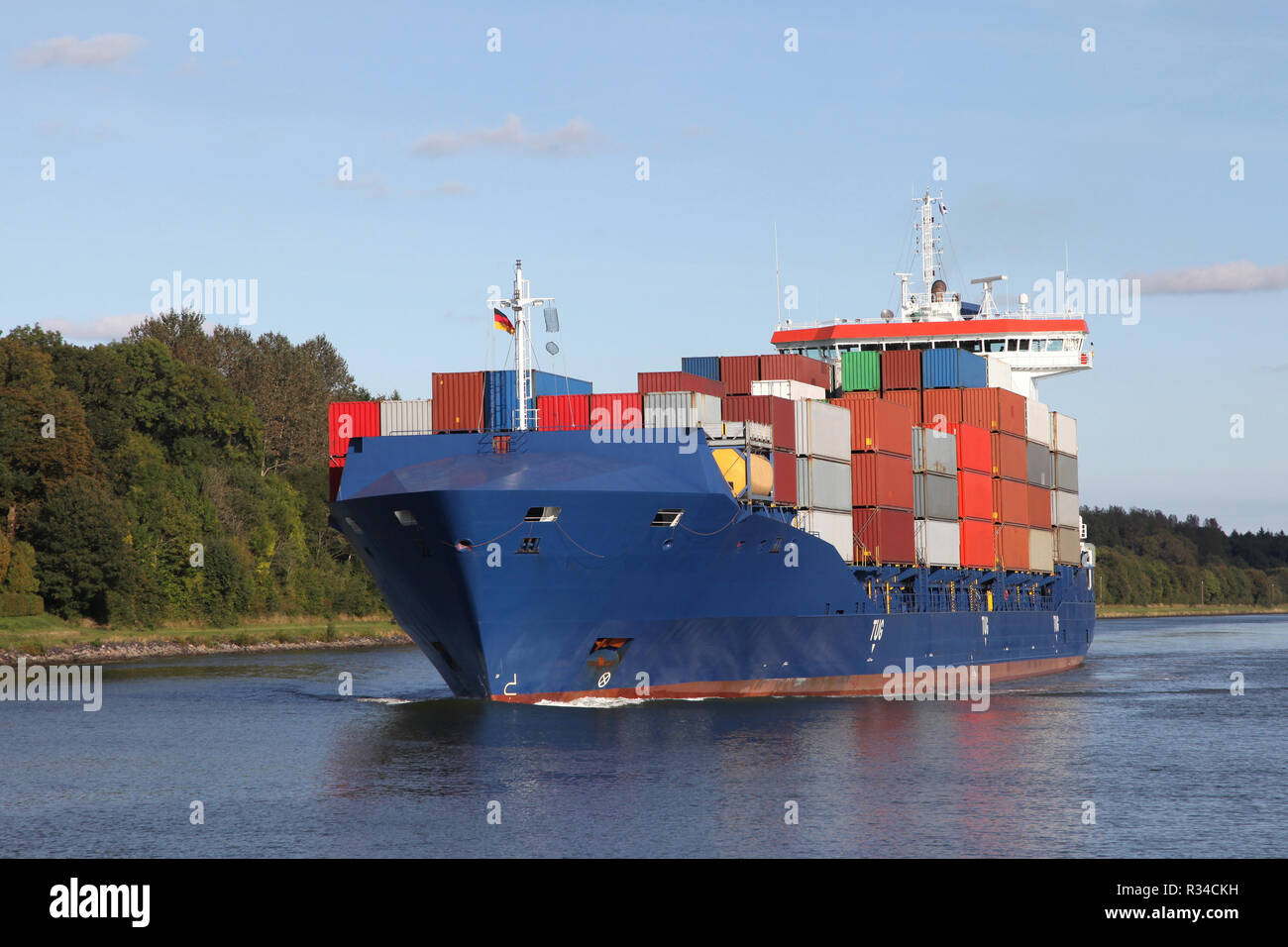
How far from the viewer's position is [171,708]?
1831 inches

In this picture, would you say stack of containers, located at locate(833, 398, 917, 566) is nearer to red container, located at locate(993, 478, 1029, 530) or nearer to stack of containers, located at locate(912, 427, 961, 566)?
stack of containers, located at locate(912, 427, 961, 566)

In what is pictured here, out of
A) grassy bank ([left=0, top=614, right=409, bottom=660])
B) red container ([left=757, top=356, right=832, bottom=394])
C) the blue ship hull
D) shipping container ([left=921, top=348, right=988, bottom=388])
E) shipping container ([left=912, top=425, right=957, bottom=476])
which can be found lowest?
grassy bank ([left=0, top=614, right=409, bottom=660])

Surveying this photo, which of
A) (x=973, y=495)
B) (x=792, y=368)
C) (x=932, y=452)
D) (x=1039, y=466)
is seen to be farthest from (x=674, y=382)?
(x=1039, y=466)

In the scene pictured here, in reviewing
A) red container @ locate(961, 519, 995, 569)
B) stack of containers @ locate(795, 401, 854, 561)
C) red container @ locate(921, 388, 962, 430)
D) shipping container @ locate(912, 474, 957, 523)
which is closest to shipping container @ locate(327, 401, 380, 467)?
stack of containers @ locate(795, 401, 854, 561)

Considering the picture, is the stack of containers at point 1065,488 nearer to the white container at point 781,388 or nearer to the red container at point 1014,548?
the red container at point 1014,548

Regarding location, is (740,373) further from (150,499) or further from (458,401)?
(150,499)

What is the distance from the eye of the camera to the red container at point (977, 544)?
5397cm

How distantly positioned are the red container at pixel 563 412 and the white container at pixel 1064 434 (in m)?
31.3

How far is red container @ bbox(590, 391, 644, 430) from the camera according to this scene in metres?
40.2

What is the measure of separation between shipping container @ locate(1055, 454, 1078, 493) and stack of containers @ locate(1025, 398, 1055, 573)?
1.10 m

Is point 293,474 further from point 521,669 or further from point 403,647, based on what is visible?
point 521,669

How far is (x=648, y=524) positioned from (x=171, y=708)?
60.1 feet
